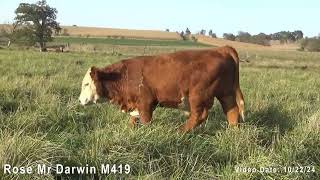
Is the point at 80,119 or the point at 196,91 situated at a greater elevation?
the point at 196,91

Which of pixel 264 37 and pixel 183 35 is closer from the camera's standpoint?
pixel 183 35

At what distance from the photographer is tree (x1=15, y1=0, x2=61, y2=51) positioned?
222 ft

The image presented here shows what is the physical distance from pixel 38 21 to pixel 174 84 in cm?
6447

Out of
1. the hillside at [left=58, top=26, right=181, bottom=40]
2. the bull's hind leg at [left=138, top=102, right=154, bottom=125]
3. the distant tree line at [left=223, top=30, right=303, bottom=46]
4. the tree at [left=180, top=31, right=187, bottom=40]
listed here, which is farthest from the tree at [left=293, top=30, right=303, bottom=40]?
the bull's hind leg at [left=138, top=102, right=154, bottom=125]

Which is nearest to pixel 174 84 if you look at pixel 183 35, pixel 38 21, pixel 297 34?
pixel 38 21

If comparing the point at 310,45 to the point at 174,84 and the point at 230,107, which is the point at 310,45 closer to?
the point at 230,107

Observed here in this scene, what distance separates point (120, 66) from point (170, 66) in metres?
0.94

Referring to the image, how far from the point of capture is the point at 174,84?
7.86 m

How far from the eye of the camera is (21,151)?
491 cm

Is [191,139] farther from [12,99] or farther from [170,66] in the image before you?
[12,99]

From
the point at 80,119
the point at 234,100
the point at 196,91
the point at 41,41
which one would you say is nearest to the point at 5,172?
the point at 80,119

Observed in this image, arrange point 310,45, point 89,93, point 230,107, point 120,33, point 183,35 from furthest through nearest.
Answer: point 183,35
point 120,33
point 310,45
point 89,93
point 230,107

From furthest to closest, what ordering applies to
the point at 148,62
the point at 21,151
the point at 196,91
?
the point at 148,62 → the point at 196,91 → the point at 21,151

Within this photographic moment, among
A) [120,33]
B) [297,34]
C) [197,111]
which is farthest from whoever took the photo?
[297,34]
